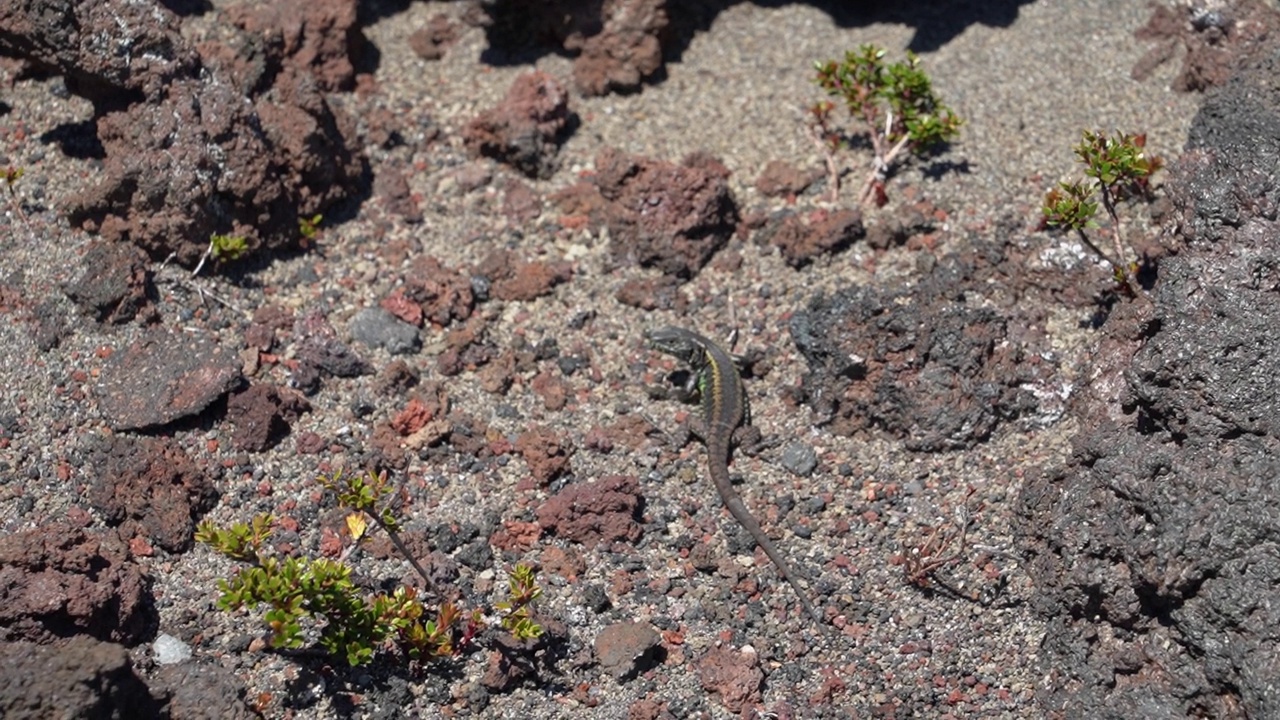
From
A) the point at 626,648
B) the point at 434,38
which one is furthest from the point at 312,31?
the point at 626,648

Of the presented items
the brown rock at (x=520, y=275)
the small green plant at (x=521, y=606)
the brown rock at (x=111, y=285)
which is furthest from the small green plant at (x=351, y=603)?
the brown rock at (x=520, y=275)

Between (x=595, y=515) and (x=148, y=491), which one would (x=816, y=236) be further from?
(x=148, y=491)

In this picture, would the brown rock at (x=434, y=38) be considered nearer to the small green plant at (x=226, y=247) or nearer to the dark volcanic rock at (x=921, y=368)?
the small green plant at (x=226, y=247)

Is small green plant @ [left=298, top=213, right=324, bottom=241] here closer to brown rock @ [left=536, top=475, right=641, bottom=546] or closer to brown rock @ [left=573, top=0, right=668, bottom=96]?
brown rock @ [left=573, top=0, right=668, bottom=96]

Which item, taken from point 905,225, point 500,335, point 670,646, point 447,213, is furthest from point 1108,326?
point 447,213

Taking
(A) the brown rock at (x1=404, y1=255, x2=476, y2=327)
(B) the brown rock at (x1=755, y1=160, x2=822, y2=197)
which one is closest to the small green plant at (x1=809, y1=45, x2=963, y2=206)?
(B) the brown rock at (x1=755, y1=160, x2=822, y2=197)

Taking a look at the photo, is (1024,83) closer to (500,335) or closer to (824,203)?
(824,203)

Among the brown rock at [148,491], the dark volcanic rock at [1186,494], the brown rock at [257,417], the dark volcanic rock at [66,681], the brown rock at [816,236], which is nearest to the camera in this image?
the dark volcanic rock at [66,681]
